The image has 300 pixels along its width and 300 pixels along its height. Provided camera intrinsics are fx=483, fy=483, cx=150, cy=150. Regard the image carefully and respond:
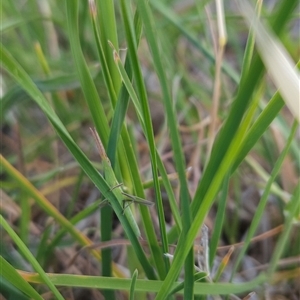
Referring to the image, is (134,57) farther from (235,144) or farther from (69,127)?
(69,127)

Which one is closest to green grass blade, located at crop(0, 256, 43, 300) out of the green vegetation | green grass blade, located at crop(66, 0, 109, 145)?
the green vegetation

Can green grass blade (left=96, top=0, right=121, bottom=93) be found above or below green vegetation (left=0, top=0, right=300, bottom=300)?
above

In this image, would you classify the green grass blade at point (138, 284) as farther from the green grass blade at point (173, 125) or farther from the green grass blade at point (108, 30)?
the green grass blade at point (108, 30)

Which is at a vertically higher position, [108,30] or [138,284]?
[108,30]

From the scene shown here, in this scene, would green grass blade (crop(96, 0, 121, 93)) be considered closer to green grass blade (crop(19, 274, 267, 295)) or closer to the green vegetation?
the green vegetation

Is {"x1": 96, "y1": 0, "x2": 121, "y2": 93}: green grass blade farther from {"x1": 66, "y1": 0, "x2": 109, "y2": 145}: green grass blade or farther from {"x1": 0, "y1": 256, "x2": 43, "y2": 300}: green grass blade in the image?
{"x1": 0, "y1": 256, "x2": 43, "y2": 300}: green grass blade

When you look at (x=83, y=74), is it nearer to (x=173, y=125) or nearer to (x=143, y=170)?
(x=173, y=125)

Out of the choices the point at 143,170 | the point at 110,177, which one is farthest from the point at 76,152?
the point at 143,170

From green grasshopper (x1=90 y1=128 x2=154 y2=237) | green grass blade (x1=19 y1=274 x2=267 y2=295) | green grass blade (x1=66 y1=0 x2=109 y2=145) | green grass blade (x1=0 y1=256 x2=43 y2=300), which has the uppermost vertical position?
green grass blade (x1=66 y1=0 x2=109 y2=145)
